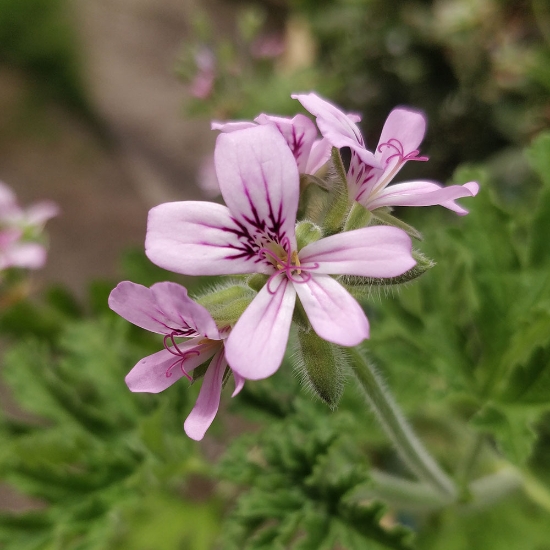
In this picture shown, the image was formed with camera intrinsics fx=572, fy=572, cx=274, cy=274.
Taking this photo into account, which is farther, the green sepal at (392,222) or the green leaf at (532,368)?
the green leaf at (532,368)

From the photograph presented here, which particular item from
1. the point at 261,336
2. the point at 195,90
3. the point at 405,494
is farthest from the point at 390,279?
the point at 195,90

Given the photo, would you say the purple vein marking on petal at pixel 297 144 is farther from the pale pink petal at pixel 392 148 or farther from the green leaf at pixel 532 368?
the green leaf at pixel 532 368

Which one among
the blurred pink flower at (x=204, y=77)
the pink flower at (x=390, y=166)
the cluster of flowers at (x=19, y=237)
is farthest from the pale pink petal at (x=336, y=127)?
the blurred pink flower at (x=204, y=77)

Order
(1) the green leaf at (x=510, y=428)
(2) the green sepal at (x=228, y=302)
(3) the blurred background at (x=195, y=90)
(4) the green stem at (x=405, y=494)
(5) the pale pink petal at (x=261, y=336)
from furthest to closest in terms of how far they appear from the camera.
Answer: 1. (3) the blurred background at (x=195, y=90)
2. (4) the green stem at (x=405, y=494)
3. (1) the green leaf at (x=510, y=428)
4. (2) the green sepal at (x=228, y=302)
5. (5) the pale pink petal at (x=261, y=336)

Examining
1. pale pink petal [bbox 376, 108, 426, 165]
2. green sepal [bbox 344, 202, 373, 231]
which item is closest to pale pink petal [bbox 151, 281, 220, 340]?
green sepal [bbox 344, 202, 373, 231]

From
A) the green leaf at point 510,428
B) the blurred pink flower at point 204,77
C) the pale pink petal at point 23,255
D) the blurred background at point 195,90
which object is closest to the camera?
the green leaf at point 510,428

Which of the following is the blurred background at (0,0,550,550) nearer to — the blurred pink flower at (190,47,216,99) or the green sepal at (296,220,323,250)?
the blurred pink flower at (190,47,216,99)

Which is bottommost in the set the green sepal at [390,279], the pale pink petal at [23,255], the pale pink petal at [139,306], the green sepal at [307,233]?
the green sepal at [390,279]
